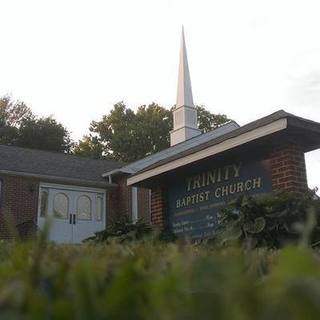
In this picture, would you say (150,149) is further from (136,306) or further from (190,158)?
(136,306)

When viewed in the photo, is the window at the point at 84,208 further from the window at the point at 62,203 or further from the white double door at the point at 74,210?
the window at the point at 62,203

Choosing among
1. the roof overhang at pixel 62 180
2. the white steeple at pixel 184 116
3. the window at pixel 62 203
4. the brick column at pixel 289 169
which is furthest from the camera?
the white steeple at pixel 184 116

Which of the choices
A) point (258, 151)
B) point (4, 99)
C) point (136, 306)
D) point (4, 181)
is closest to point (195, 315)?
point (136, 306)

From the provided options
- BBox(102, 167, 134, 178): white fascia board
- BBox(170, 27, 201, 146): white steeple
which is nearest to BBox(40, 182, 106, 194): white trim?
BBox(102, 167, 134, 178): white fascia board

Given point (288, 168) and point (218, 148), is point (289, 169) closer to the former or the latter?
point (288, 168)

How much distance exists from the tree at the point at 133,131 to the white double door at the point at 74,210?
1945cm

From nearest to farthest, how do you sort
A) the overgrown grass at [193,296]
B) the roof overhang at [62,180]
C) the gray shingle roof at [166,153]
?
the overgrown grass at [193,296] < the roof overhang at [62,180] < the gray shingle roof at [166,153]

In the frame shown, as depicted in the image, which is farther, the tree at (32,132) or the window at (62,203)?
the tree at (32,132)

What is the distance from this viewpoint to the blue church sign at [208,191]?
7.62 m

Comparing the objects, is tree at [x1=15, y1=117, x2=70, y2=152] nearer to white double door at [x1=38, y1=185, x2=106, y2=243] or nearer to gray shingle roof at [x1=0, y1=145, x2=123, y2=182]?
gray shingle roof at [x1=0, y1=145, x2=123, y2=182]

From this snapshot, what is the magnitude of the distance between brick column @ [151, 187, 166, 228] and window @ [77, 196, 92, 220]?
11640 mm

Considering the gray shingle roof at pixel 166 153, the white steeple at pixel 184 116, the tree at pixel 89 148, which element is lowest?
the gray shingle roof at pixel 166 153

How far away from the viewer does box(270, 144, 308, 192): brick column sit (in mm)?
7109

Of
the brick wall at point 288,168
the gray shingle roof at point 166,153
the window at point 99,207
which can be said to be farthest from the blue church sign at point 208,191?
the gray shingle roof at point 166,153
